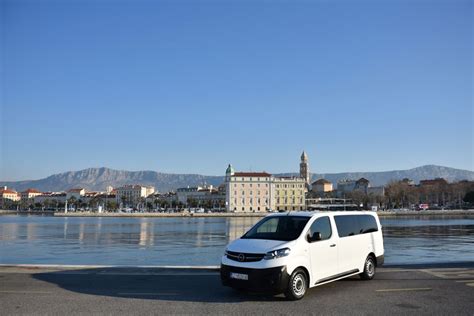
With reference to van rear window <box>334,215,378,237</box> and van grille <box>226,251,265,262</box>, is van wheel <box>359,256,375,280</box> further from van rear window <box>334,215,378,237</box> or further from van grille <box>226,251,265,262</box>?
van grille <box>226,251,265,262</box>

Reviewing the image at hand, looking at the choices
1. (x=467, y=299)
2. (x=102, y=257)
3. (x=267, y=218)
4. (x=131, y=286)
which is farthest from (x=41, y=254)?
(x=467, y=299)

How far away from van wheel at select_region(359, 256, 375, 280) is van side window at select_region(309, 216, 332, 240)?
2221 mm

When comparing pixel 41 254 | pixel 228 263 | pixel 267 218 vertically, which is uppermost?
pixel 267 218

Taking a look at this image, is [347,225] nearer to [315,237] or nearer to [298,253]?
[315,237]

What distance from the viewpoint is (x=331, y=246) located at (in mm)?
12297

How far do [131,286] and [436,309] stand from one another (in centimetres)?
755

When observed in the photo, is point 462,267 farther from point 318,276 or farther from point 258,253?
point 258,253

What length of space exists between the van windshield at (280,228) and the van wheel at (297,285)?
87 centimetres


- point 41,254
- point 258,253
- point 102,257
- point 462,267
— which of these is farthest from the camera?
point 41,254

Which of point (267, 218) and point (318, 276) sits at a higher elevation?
point (267, 218)

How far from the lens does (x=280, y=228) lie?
40.3ft

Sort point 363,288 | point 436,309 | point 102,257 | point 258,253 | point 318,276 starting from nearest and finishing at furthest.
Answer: point 436,309 < point 258,253 < point 318,276 < point 363,288 < point 102,257

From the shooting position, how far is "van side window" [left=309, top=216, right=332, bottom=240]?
1200 centimetres

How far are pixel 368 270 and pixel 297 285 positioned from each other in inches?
146
